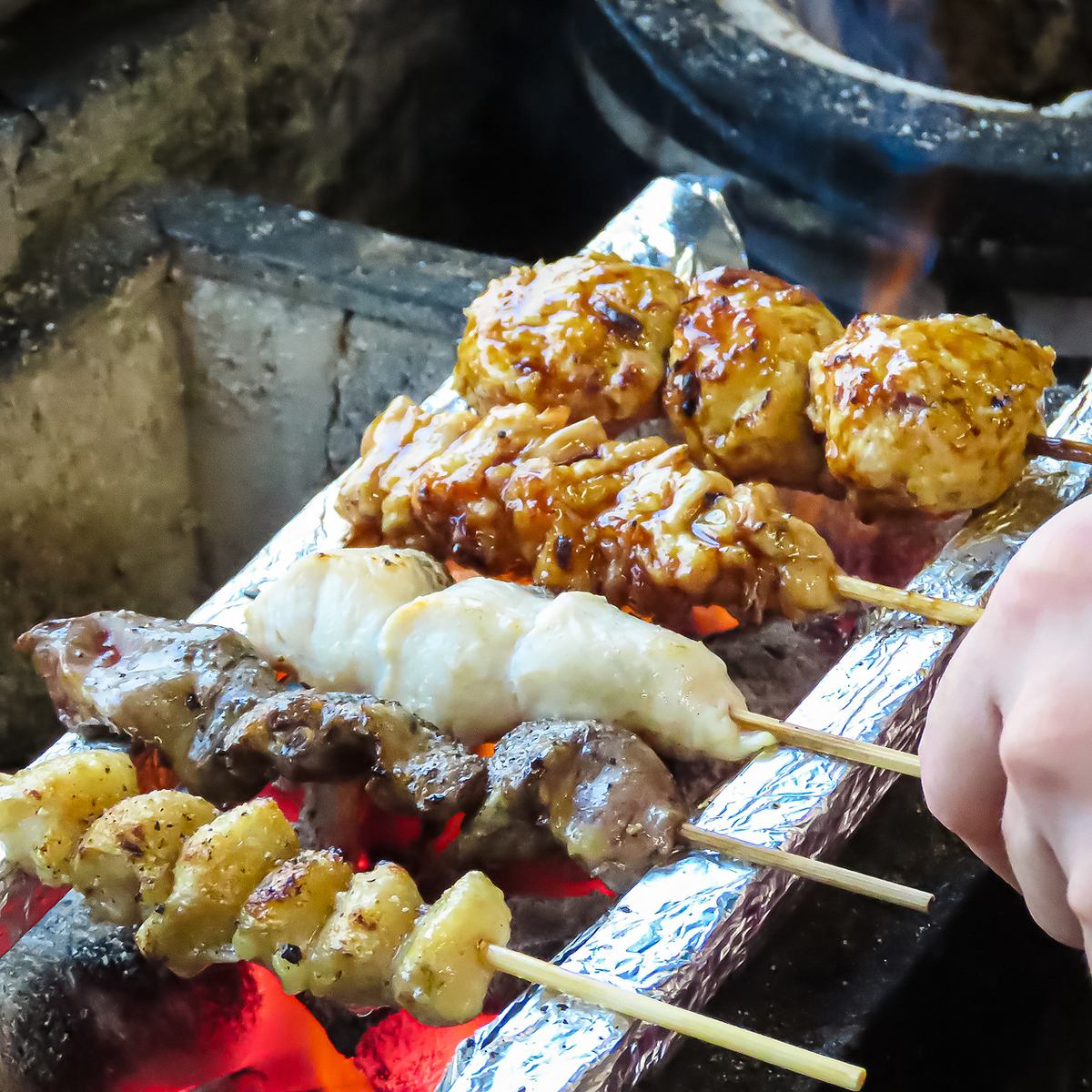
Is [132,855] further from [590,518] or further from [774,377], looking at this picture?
[774,377]

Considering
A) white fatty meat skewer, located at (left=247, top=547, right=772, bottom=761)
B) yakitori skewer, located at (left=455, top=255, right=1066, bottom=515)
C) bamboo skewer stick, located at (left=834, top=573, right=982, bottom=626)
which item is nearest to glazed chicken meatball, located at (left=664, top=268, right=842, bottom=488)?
yakitori skewer, located at (left=455, top=255, right=1066, bottom=515)

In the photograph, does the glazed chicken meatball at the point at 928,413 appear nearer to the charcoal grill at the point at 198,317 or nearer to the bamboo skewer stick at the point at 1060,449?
the bamboo skewer stick at the point at 1060,449

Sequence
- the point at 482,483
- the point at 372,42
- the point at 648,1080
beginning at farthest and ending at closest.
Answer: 1. the point at 372,42
2. the point at 482,483
3. the point at 648,1080

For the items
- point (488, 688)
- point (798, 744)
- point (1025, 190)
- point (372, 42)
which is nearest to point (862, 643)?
point (798, 744)

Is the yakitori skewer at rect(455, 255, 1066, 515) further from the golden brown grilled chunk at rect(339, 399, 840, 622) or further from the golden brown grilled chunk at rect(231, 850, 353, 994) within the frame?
the golden brown grilled chunk at rect(231, 850, 353, 994)

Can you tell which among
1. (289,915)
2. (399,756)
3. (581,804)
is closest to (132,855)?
(289,915)

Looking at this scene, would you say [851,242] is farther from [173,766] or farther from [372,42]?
[173,766]

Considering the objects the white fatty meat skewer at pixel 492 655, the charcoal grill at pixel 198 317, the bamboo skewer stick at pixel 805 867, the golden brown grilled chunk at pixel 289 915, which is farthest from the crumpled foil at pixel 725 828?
the charcoal grill at pixel 198 317
